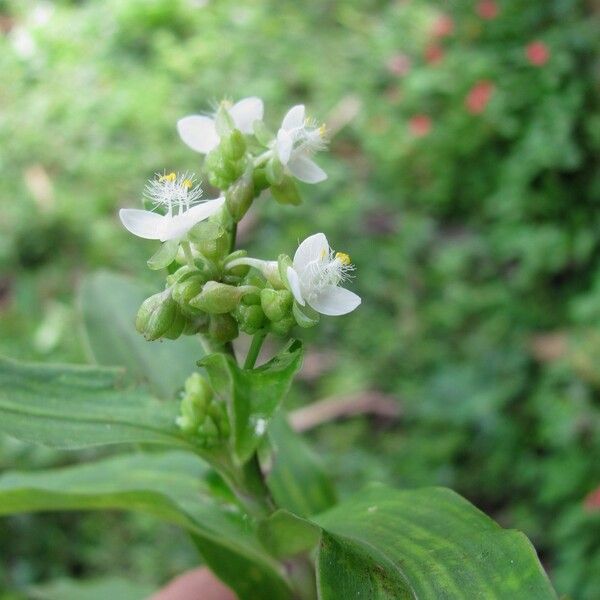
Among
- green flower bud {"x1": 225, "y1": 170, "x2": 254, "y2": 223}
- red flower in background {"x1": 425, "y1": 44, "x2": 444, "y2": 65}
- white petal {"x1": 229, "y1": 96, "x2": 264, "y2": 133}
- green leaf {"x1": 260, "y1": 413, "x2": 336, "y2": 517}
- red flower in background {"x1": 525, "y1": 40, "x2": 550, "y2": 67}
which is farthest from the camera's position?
red flower in background {"x1": 425, "y1": 44, "x2": 444, "y2": 65}

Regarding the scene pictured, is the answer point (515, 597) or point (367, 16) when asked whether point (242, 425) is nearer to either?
point (515, 597)

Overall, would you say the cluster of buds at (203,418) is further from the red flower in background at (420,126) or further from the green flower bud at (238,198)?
the red flower in background at (420,126)

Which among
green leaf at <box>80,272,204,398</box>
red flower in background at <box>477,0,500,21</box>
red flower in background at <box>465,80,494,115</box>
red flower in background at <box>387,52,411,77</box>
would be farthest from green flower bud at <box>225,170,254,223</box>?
red flower in background at <box>387,52,411,77</box>

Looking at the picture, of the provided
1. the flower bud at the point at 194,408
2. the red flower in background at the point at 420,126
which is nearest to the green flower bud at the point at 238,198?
the flower bud at the point at 194,408

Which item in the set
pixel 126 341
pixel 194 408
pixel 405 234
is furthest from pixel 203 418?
pixel 405 234

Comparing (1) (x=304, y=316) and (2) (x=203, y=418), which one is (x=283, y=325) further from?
(2) (x=203, y=418)

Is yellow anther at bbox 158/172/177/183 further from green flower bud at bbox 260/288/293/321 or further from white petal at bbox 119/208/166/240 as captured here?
green flower bud at bbox 260/288/293/321
